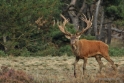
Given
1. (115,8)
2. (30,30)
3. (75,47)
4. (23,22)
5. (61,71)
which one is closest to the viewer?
(75,47)

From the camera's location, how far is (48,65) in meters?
18.6

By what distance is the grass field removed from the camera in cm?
1143

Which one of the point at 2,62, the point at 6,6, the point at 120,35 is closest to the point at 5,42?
the point at 6,6

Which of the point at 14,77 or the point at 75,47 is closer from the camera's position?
the point at 14,77

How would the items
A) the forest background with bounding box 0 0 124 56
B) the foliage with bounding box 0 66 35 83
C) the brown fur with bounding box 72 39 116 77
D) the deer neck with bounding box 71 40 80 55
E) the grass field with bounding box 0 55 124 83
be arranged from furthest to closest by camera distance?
1. the forest background with bounding box 0 0 124 56
2. the brown fur with bounding box 72 39 116 77
3. the deer neck with bounding box 71 40 80 55
4. the foliage with bounding box 0 66 35 83
5. the grass field with bounding box 0 55 124 83

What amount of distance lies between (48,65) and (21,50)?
7.51 m

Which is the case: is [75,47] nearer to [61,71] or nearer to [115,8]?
[61,71]

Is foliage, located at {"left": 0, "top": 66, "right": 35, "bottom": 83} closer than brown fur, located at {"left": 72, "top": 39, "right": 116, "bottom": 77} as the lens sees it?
Yes

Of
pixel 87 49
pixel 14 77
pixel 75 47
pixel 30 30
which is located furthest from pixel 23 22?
pixel 14 77

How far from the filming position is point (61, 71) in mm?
16781

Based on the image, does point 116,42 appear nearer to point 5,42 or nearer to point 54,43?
point 54,43

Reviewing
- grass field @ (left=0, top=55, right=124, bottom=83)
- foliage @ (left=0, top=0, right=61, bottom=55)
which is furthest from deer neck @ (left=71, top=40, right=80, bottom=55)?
foliage @ (left=0, top=0, right=61, bottom=55)

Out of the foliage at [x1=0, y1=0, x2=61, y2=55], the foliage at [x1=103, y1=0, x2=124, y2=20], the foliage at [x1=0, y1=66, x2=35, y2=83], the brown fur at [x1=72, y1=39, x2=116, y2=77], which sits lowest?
the foliage at [x1=103, y1=0, x2=124, y2=20]

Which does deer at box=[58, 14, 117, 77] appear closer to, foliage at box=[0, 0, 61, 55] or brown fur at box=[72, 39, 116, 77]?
brown fur at box=[72, 39, 116, 77]
